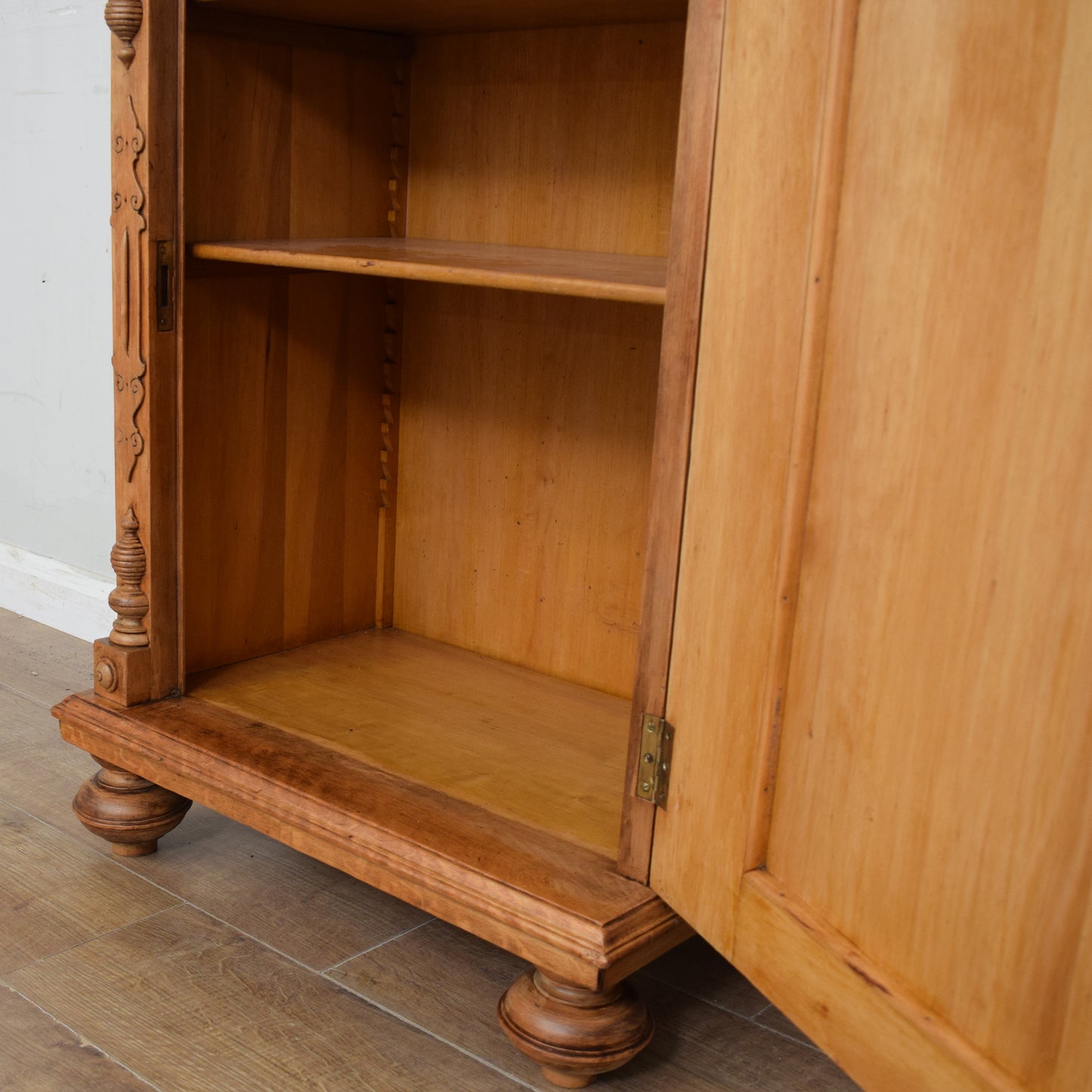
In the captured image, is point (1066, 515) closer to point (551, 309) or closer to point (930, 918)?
point (930, 918)

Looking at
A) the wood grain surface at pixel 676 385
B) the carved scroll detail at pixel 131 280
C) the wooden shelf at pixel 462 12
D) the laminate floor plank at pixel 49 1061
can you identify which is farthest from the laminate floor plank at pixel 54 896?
the wooden shelf at pixel 462 12

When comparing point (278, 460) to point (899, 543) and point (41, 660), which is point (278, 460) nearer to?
point (41, 660)

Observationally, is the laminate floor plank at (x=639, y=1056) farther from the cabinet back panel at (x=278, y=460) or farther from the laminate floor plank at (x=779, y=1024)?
the cabinet back panel at (x=278, y=460)

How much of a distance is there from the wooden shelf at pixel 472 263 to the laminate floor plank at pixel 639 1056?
80cm

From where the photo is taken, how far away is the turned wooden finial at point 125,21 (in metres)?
1.54

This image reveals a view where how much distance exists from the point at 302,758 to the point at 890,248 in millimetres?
960

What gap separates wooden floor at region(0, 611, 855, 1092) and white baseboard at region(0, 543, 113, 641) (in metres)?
0.81

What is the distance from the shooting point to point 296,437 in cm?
191

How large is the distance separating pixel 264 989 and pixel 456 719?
1.43 feet

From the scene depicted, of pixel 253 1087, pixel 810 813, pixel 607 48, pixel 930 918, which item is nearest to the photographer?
pixel 930 918

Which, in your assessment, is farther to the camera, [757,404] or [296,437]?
[296,437]

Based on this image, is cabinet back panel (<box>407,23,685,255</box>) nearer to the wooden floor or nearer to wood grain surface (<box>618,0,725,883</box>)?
wood grain surface (<box>618,0,725,883</box>)

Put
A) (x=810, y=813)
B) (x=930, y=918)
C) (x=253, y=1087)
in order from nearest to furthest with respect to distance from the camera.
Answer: (x=930, y=918)
(x=810, y=813)
(x=253, y=1087)

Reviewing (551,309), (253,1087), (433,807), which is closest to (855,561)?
(433,807)
